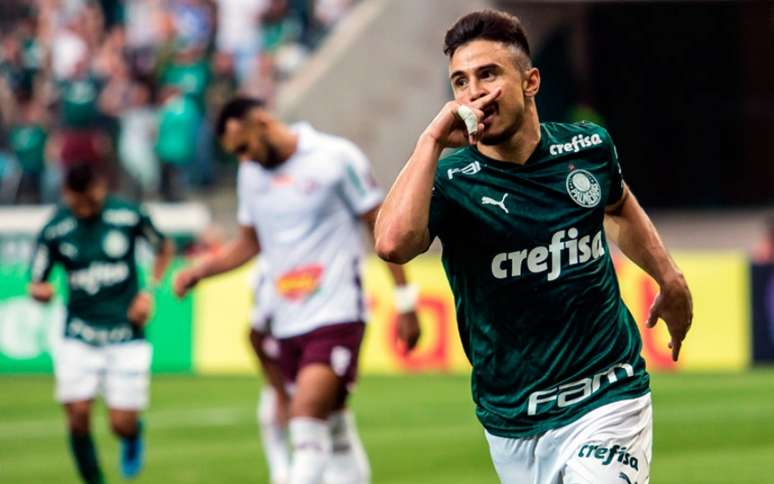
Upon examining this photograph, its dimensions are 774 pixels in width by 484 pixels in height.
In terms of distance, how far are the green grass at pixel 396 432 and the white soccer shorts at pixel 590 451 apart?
6.35 meters

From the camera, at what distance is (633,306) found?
21.9 meters

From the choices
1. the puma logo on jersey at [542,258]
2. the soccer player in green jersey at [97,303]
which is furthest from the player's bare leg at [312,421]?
the puma logo on jersey at [542,258]

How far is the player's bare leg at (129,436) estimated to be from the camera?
44.0 feet

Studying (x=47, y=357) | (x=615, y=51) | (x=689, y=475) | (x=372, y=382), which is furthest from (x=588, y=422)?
(x=615, y=51)

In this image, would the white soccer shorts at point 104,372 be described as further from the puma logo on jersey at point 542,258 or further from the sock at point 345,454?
the puma logo on jersey at point 542,258

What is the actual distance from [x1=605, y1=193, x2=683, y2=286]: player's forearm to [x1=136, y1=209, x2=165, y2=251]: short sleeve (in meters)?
7.04

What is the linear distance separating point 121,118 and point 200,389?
6698 millimetres

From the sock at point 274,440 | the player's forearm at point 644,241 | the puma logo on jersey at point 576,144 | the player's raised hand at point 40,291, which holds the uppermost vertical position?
the puma logo on jersey at point 576,144

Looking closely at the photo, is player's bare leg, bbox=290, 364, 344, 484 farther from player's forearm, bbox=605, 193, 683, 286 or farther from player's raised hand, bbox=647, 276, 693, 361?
player's forearm, bbox=605, 193, 683, 286

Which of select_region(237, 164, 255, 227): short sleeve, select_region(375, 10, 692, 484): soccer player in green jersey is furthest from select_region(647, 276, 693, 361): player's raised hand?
select_region(237, 164, 255, 227): short sleeve

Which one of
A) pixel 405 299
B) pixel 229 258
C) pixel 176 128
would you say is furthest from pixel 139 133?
pixel 405 299

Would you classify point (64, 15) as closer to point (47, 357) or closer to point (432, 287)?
point (47, 357)

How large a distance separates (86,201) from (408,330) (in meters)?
3.82

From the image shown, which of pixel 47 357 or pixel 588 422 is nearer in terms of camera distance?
pixel 588 422
